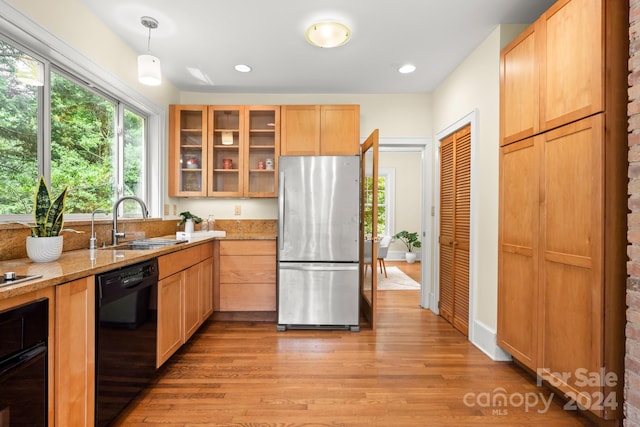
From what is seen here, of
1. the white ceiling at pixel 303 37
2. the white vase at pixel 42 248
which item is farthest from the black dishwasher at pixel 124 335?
the white ceiling at pixel 303 37

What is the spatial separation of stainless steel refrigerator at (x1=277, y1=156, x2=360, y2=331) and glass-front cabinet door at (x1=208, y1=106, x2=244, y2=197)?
2.99 ft

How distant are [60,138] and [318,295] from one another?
7.60ft

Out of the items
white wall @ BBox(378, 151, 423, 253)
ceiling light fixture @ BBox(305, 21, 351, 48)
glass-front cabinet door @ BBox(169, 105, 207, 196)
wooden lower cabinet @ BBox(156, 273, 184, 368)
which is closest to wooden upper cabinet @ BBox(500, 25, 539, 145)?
ceiling light fixture @ BBox(305, 21, 351, 48)

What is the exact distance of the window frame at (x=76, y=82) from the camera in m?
1.76

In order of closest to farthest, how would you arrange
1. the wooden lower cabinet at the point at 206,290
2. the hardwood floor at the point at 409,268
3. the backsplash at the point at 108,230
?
the backsplash at the point at 108,230 < the wooden lower cabinet at the point at 206,290 < the hardwood floor at the point at 409,268

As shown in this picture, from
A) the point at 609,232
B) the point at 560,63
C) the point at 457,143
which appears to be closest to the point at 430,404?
the point at 609,232

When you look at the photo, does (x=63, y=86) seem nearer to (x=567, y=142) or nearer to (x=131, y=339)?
(x=131, y=339)

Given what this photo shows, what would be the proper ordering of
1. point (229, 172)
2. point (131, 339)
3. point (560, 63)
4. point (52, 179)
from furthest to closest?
point (229, 172)
point (52, 179)
point (560, 63)
point (131, 339)

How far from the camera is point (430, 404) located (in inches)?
73.0

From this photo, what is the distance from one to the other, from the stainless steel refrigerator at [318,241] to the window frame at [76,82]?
1403mm

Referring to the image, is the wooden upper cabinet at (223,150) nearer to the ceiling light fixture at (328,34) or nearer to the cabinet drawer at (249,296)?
the cabinet drawer at (249,296)

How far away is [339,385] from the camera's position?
6.70ft

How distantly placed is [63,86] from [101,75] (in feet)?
0.96

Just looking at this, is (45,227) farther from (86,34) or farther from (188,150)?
(188,150)
